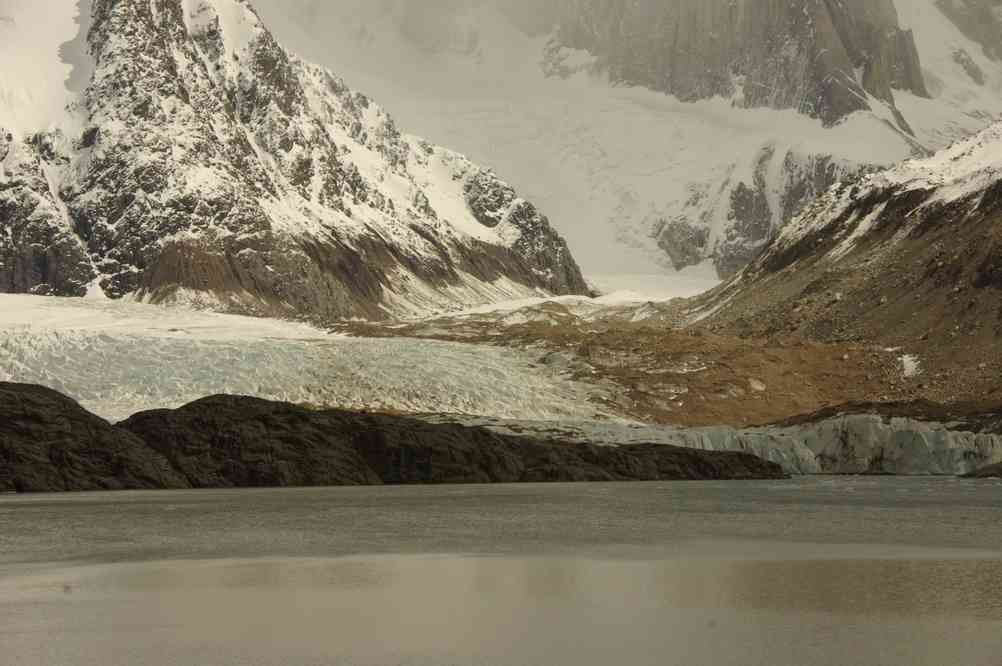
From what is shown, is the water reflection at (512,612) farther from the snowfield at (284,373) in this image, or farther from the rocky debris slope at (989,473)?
the snowfield at (284,373)

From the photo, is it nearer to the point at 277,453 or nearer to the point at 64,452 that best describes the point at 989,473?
the point at 277,453

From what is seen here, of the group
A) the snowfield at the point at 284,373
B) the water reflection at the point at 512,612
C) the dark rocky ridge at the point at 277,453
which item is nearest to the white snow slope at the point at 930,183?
the snowfield at the point at 284,373

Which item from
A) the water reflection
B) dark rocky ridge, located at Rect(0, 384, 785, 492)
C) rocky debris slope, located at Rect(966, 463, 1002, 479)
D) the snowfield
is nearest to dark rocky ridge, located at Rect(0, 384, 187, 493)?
dark rocky ridge, located at Rect(0, 384, 785, 492)

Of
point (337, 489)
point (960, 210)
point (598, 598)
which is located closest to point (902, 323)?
point (960, 210)

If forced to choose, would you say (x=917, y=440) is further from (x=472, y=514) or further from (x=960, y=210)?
(x=960, y=210)

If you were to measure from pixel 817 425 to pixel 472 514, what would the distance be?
4398 cm

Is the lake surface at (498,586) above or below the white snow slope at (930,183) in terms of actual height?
below

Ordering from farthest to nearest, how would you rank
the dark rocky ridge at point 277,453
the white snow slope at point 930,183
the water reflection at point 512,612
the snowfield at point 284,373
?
the white snow slope at point 930,183 < the snowfield at point 284,373 < the dark rocky ridge at point 277,453 < the water reflection at point 512,612

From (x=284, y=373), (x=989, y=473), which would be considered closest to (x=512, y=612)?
(x=989, y=473)

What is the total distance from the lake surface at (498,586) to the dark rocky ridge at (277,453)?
14413 millimetres

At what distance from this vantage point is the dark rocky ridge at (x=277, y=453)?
195 ft

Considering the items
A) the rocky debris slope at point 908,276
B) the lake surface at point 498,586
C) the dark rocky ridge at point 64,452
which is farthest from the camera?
the rocky debris slope at point 908,276

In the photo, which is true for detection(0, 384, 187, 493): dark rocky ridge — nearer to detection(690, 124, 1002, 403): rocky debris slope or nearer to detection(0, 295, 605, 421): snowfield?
detection(0, 295, 605, 421): snowfield

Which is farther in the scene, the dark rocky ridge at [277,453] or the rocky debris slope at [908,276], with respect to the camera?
the rocky debris slope at [908,276]
